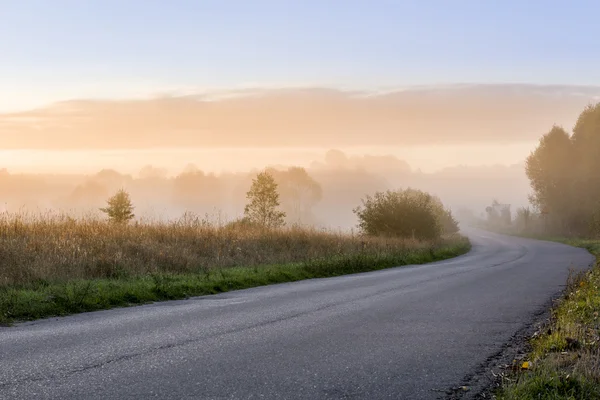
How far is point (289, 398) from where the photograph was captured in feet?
20.3

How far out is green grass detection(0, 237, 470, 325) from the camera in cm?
1219

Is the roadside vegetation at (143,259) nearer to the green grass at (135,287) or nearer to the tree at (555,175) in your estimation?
the green grass at (135,287)

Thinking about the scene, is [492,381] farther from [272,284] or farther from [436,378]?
[272,284]

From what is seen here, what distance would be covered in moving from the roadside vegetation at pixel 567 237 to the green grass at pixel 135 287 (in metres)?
7.86

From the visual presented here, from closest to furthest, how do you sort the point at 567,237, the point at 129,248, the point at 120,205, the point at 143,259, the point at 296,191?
the point at 143,259, the point at 129,248, the point at 120,205, the point at 567,237, the point at 296,191

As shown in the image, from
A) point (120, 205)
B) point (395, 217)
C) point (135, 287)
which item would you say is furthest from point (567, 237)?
point (135, 287)

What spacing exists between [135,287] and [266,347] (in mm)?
7097

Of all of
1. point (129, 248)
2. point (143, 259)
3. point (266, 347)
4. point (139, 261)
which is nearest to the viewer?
point (266, 347)

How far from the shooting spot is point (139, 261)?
18797 mm

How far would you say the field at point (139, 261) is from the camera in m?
13.6

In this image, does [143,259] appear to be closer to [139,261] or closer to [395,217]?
[139,261]

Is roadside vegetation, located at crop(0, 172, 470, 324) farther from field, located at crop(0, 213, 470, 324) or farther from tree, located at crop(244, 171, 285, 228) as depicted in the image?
tree, located at crop(244, 171, 285, 228)

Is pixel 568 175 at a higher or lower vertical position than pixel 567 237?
higher

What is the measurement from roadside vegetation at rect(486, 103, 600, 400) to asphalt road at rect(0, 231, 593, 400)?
78cm
